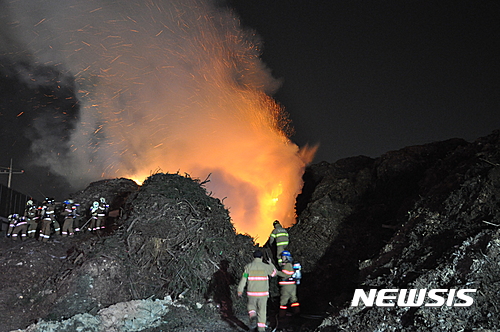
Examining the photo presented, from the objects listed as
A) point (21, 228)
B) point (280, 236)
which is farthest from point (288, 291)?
point (21, 228)

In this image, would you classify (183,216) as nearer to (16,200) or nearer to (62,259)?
(62,259)

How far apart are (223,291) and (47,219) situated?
29.0ft

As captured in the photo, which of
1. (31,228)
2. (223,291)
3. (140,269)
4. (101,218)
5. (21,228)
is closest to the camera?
(140,269)

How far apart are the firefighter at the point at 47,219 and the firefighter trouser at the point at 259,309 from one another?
990cm

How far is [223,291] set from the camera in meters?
10.4

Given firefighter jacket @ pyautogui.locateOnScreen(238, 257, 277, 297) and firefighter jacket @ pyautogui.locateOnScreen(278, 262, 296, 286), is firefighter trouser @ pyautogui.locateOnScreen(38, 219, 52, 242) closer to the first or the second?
firefighter jacket @ pyautogui.locateOnScreen(238, 257, 277, 297)

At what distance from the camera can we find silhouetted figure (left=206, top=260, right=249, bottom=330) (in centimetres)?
960

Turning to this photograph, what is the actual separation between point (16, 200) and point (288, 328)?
20.7 metres

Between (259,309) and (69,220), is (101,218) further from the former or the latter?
(259,309)

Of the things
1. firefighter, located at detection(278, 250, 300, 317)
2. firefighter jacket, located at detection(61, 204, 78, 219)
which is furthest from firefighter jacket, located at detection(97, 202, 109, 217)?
firefighter, located at detection(278, 250, 300, 317)

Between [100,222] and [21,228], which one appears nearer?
[100,222]

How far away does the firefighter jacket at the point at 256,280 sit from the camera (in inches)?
322

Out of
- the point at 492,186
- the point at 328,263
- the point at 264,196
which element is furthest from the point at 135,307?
the point at 264,196

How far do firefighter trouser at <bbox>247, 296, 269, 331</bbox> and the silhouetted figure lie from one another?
1.22m
